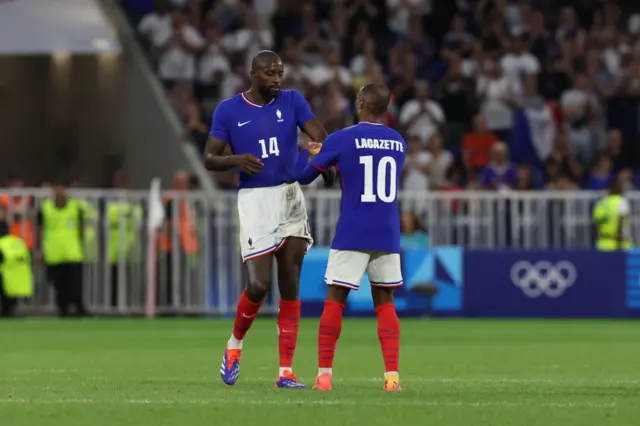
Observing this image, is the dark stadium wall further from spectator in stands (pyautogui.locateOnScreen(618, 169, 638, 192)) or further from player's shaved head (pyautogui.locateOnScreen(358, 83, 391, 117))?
player's shaved head (pyautogui.locateOnScreen(358, 83, 391, 117))

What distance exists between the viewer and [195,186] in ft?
78.3

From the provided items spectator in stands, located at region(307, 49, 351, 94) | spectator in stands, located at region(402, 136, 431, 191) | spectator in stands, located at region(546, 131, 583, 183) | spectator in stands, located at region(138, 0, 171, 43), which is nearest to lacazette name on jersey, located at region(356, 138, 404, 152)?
spectator in stands, located at region(402, 136, 431, 191)

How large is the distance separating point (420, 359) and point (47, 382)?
4.25m

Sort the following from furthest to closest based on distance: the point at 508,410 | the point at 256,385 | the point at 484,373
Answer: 1. the point at 484,373
2. the point at 256,385
3. the point at 508,410

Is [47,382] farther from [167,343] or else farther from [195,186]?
[195,186]

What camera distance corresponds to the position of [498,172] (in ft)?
78.2

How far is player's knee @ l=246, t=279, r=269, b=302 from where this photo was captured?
433 inches

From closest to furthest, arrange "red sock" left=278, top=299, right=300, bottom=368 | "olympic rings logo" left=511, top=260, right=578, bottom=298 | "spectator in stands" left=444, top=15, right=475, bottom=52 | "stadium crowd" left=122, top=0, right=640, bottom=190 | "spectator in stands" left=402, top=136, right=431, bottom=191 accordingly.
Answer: "red sock" left=278, top=299, right=300, bottom=368
"olympic rings logo" left=511, top=260, right=578, bottom=298
"spectator in stands" left=402, top=136, right=431, bottom=191
"stadium crowd" left=122, top=0, right=640, bottom=190
"spectator in stands" left=444, top=15, right=475, bottom=52

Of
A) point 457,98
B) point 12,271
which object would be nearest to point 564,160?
point 457,98

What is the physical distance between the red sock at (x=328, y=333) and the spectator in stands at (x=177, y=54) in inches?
616

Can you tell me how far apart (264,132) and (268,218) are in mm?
603

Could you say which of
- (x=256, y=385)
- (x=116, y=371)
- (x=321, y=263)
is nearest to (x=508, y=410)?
(x=256, y=385)

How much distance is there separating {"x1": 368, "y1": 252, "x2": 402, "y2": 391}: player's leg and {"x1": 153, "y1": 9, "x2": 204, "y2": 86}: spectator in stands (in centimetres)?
1556

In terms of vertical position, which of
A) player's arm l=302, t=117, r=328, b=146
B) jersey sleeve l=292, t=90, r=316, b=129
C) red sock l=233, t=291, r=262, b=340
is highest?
jersey sleeve l=292, t=90, r=316, b=129
